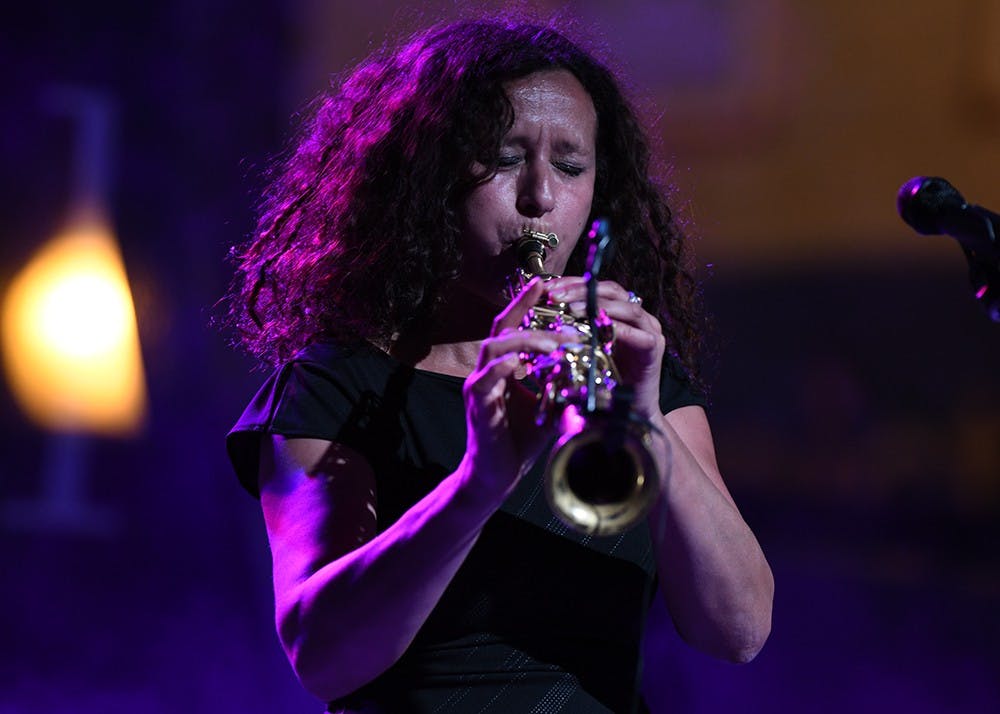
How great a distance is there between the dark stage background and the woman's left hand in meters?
1.47

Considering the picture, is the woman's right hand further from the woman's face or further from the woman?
the woman's face

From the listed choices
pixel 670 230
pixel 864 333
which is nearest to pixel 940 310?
pixel 864 333

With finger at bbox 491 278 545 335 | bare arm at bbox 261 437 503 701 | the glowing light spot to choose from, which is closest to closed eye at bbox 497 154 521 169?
finger at bbox 491 278 545 335

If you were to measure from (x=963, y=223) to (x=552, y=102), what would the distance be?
0.65 meters

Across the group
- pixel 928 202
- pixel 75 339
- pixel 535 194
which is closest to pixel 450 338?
pixel 535 194

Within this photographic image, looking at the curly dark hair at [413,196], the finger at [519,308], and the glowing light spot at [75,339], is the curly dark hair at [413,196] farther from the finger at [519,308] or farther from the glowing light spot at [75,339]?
the glowing light spot at [75,339]

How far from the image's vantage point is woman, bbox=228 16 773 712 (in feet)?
4.20

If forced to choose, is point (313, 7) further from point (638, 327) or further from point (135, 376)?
point (638, 327)

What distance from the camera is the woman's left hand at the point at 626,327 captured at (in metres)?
1.28

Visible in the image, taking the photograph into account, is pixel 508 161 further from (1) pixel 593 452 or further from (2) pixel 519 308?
(1) pixel 593 452

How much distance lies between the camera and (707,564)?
4.77 ft

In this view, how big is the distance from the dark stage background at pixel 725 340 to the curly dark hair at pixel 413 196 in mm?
877

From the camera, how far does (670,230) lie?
1898 mm

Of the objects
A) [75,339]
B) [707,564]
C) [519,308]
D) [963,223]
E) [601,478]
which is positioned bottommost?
[75,339]
